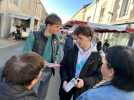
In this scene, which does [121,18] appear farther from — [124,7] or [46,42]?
[46,42]

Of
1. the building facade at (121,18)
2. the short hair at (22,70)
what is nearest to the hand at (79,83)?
the short hair at (22,70)

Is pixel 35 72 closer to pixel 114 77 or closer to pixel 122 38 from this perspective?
pixel 114 77

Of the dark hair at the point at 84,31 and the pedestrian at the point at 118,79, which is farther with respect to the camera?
the dark hair at the point at 84,31

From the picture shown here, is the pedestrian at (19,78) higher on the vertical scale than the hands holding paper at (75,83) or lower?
higher

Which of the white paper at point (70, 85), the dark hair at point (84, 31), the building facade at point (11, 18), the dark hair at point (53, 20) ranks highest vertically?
the dark hair at point (53, 20)

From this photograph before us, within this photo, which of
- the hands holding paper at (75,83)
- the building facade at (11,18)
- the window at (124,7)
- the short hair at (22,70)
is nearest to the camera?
the short hair at (22,70)

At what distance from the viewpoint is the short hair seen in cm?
253

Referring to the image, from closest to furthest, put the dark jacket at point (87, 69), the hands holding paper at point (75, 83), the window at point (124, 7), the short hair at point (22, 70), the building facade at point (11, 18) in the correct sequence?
1. the short hair at point (22, 70)
2. the hands holding paper at point (75, 83)
3. the dark jacket at point (87, 69)
4. the window at point (124, 7)
5. the building facade at point (11, 18)

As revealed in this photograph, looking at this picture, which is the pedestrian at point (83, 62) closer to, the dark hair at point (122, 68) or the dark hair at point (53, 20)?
the dark hair at point (53, 20)

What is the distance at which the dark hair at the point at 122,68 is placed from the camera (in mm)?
2303

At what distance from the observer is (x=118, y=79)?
234cm

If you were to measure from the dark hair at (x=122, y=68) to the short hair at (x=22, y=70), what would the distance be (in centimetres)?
59

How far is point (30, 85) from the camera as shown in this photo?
262 centimetres

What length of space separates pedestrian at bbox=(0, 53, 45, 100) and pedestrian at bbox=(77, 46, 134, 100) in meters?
0.46
